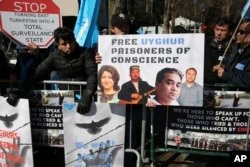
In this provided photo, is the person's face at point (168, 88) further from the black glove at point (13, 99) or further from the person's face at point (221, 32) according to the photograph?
the black glove at point (13, 99)

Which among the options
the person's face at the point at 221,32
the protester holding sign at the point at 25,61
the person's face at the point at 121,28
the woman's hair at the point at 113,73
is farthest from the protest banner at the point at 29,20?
the person's face at the point at 221,32

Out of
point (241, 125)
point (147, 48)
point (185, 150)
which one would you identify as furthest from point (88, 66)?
point (241, 125)

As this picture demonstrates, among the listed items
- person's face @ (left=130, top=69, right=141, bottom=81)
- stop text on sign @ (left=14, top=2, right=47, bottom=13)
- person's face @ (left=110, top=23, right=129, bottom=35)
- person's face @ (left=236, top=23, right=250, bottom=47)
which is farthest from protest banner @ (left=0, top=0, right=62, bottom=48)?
person's face @ (left=236, top=23, right=250, bottom=47)

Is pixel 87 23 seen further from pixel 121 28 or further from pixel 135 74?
pixel 135 74

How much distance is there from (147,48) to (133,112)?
0.94 m

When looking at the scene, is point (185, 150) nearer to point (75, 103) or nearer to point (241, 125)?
point (241, 125)

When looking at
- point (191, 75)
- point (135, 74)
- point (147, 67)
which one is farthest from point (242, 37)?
point (135, 74)

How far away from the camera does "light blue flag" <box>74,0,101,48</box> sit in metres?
6.11

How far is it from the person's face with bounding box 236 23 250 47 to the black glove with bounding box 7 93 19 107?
8.87 feet

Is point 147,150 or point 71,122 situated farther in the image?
point 147,150

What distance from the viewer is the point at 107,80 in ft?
13.0

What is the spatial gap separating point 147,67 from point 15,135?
183cm

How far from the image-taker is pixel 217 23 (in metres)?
4.42

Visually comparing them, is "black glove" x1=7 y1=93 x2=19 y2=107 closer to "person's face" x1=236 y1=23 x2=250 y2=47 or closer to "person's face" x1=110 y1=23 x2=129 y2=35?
"person's face" x1=110 y1=23 x2=129 y2=35
